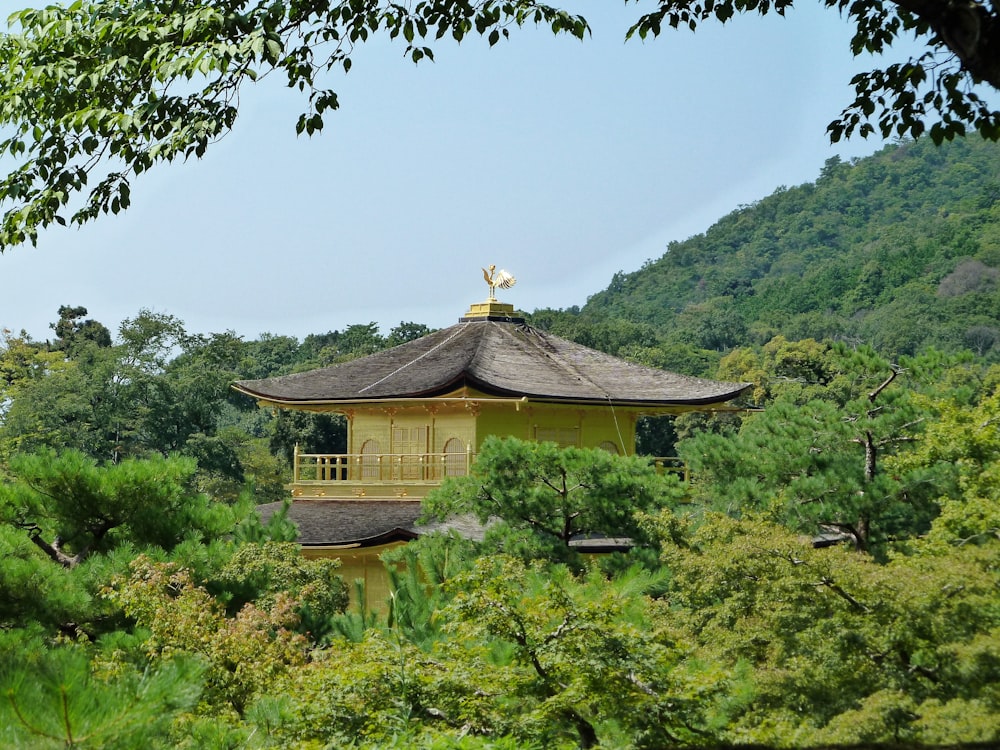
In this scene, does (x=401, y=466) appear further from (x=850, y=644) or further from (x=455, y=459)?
(x=850, y=644)

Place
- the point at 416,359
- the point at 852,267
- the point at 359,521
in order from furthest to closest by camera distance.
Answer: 1. the point at 852,267
2. the point at 416,359
3. the point at 359,521

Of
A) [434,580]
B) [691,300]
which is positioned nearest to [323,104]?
[434,580]

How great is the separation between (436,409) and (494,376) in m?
1.21

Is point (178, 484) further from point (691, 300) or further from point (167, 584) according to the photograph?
point (691, 300)

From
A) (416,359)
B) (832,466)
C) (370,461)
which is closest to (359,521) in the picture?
(370,461)

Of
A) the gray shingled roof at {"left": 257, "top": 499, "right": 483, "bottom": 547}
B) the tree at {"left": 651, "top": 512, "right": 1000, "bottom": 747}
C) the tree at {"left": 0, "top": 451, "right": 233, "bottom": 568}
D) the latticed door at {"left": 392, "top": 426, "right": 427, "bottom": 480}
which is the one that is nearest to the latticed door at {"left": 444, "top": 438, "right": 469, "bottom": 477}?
the latticed door at {"left": 392, "top": 426, "right": 427, "bottom": 480}

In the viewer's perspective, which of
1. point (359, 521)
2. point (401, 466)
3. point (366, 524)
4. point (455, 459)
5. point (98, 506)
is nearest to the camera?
point (98, 506)

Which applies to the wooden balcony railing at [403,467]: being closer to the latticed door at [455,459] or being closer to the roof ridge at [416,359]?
the latticed door at [455,459]

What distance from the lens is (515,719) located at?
7211 mm

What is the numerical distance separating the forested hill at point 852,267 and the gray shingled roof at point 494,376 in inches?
1425

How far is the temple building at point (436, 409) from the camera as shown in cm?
1909

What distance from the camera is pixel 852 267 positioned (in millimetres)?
71938

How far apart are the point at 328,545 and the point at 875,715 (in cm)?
1234

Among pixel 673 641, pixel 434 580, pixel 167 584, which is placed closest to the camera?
pixel 673 641
